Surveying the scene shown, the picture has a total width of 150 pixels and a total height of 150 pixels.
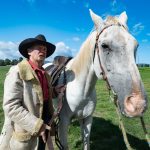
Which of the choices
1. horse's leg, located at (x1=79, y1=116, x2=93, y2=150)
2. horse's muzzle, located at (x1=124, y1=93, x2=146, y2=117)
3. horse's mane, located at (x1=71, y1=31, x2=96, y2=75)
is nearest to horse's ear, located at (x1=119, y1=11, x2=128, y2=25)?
horse's mane, located at (x1=71, y1=31, x2=96, y2=75)

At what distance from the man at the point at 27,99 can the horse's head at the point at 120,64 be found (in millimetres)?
690

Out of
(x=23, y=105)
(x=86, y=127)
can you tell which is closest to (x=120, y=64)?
(x=23, y=105)

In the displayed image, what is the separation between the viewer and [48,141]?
361 centimetres

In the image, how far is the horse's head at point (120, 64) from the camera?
3002 millimetres

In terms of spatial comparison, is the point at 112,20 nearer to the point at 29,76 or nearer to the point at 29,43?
the point at 29,43

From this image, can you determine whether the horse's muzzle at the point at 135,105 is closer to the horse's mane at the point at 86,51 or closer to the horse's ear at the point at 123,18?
the horse's mane at the point at 86,51

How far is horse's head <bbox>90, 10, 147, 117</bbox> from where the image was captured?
118 inches

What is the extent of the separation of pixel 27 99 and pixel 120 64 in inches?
43.3

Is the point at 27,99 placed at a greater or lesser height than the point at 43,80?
lesser

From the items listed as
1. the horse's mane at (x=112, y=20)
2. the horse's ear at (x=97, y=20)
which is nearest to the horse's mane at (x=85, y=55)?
the horse's ear at (x=97, y=20)

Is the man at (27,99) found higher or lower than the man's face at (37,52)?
lower

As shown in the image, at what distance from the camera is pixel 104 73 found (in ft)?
11.7

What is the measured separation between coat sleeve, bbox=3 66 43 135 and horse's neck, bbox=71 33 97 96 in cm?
110

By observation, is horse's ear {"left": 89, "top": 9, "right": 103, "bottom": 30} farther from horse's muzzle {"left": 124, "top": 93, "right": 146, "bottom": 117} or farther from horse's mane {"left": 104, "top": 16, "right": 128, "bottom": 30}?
horse's muzzle {"left": 124, "top": 93, "right": 146, "bottom": 117}
